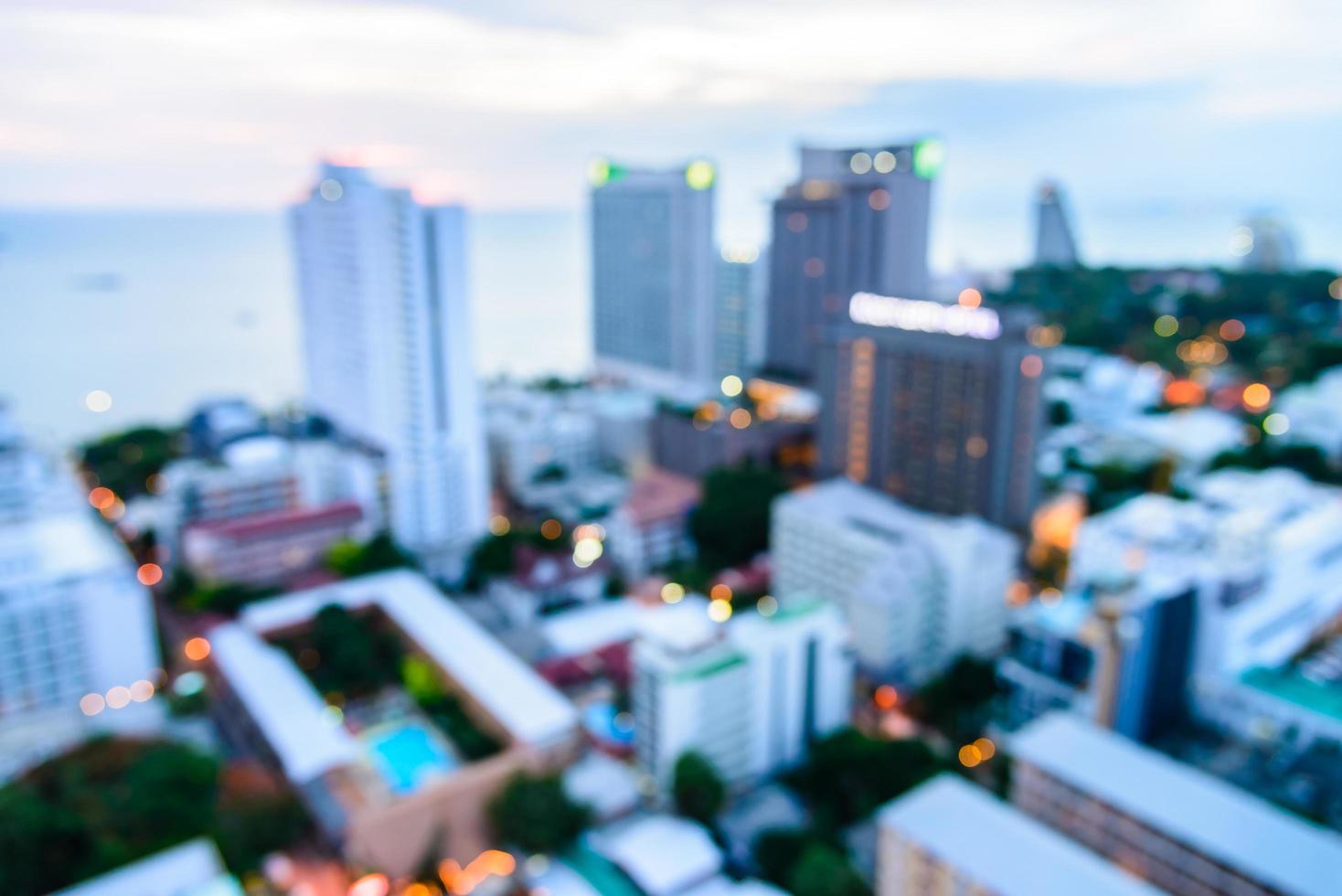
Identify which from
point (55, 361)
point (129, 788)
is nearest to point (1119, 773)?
point (129, 788)

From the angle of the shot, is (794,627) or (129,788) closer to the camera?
(129,788)

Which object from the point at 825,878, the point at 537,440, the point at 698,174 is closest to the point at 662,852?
the point at 825,878

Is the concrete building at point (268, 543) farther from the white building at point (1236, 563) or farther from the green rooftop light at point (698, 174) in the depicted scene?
the green rooftop light at point (698, 174)

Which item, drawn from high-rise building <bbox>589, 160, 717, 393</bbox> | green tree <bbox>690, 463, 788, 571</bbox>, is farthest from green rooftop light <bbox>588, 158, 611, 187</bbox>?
green tree <bbox>690, 463, 788, 571</bbox>

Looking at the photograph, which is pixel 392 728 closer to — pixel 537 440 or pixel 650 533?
pixel 650 533

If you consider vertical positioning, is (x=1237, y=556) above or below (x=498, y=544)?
above

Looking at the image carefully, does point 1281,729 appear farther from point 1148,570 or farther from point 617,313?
point 617,313
